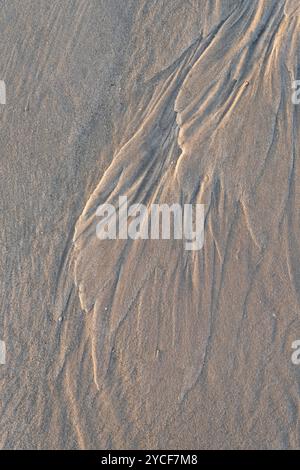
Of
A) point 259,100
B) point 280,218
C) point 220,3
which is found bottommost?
point 280,218

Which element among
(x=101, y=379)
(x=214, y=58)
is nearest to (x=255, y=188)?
(x=214, y=58)

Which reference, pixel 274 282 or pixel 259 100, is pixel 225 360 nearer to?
pixel 274 282

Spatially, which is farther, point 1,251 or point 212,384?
point 1,251

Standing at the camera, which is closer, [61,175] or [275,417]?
[275,417]
